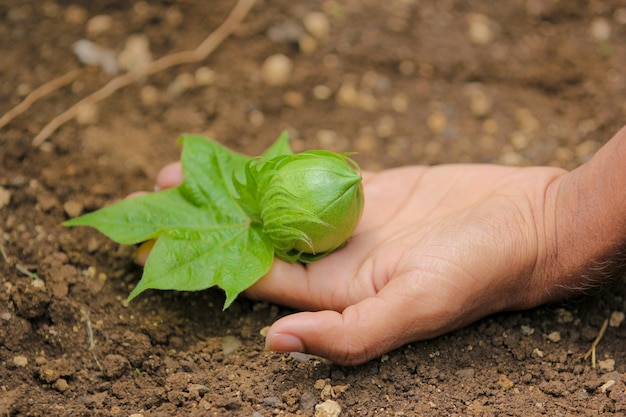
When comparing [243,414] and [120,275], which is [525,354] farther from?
[120,275]

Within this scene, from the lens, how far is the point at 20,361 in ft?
7.17

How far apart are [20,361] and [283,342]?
0.83 metres

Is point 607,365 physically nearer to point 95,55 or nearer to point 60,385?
point 60,385

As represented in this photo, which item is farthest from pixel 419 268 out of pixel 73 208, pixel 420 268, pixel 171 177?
pixel 73 208

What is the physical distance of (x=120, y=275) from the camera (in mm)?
2545

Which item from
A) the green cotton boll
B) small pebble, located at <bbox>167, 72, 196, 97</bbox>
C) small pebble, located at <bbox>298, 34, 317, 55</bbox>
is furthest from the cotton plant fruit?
small pebble, located at <bbox>298, 34, 317, 55</bbox>

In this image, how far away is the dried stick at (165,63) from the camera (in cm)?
313

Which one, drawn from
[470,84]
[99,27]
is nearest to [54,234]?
[99,27]

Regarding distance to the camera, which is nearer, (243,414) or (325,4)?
(243,414)

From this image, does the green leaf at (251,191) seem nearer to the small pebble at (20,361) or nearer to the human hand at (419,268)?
the human hand at (419,268)

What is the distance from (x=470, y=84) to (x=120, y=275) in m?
2.03

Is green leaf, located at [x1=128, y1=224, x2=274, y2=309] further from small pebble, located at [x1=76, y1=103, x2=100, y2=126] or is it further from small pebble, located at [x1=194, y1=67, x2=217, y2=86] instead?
small pebble, located at [x1=194, y1=67, x2=217, y2=86]

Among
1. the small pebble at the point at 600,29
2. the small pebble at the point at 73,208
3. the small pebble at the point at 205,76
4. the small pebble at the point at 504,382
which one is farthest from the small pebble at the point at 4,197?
the small pebble at the point at 600,29

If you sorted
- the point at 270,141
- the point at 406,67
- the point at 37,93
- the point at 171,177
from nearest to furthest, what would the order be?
the point at 171,177
the point at 37,93
the point at 270,141
the point at 406,67
